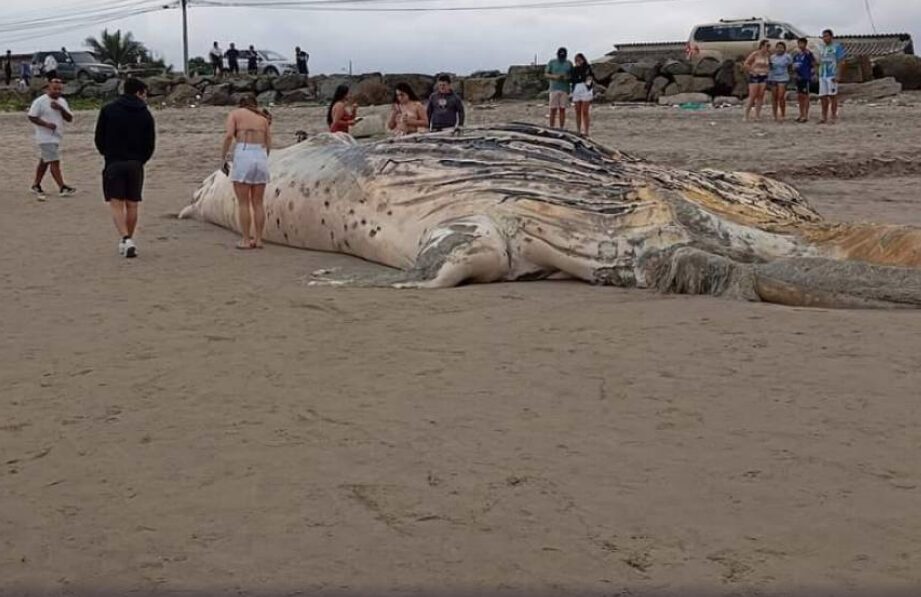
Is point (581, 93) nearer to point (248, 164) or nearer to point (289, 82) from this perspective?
point (248, 164)

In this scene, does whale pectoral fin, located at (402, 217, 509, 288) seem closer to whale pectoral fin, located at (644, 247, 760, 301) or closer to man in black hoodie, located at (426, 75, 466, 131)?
whale pectoral fin, located at (644, 247, 760, 301)

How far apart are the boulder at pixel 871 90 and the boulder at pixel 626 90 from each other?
5025 mm

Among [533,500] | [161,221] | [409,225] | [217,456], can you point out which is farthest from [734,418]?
[161,221]

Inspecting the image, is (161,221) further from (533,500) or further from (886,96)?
(886,96)

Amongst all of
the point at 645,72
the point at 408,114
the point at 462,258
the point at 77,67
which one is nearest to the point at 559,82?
the point at 408,114

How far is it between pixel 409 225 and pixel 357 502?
5.43 m

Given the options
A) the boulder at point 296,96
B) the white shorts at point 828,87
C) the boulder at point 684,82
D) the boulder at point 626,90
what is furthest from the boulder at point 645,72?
the boulder at point 296,96

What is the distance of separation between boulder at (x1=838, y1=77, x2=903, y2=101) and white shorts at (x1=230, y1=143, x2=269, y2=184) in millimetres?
20741

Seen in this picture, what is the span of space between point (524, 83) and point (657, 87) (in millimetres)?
3761

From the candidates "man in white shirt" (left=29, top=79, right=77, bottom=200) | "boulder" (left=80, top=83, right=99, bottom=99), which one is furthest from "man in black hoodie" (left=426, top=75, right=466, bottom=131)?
"boulder" (left=80, top=83, right=99, bottom=99)

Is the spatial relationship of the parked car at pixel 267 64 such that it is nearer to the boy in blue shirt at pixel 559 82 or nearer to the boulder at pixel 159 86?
the boulder at pixel 159 86

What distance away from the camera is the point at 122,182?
10680 millimetres

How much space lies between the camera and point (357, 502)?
13.9 feet

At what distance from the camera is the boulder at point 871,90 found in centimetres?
2860
